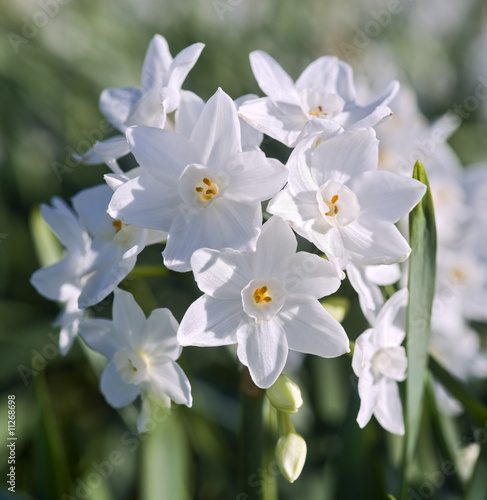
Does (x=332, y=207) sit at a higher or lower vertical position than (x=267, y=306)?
higher

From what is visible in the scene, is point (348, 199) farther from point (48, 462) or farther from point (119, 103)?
point (48, 462)

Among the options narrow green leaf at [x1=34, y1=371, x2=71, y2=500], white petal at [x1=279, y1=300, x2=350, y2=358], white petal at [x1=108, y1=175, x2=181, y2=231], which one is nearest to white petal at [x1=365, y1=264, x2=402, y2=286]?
white petal at [x1=279, y1=300, x2=350, y2=358]

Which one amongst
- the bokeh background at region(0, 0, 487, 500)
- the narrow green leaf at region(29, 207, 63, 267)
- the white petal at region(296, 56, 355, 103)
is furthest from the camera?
the narrow green leaf at region(29, 207, 63, 267)

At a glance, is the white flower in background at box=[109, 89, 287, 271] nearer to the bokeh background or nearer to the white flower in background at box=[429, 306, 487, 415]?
the bokeh background

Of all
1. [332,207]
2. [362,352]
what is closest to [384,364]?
[362,352]

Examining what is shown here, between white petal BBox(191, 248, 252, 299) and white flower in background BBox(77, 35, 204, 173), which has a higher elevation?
white flower in background BBox(77, 35, 204, 173)

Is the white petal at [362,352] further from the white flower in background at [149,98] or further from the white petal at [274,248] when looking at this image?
the white flower in background at [149,98]
